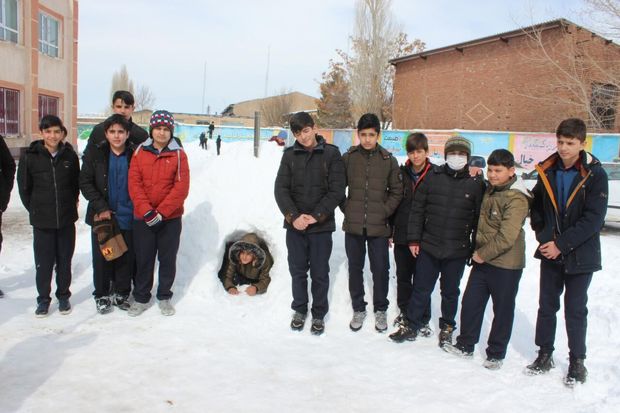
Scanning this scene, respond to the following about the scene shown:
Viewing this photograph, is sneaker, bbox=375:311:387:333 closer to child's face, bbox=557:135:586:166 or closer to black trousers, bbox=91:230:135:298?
child's face, bbox=557:135:586:166

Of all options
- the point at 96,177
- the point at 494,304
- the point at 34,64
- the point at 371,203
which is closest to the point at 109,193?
the point at 96,177

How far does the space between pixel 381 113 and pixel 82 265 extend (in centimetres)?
3247

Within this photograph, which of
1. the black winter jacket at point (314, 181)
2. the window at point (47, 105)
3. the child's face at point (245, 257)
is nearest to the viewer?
the black winter jacket at point (314, 181)

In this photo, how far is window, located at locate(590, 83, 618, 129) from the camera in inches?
686

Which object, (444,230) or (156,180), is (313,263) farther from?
(156,180)

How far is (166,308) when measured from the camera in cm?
447

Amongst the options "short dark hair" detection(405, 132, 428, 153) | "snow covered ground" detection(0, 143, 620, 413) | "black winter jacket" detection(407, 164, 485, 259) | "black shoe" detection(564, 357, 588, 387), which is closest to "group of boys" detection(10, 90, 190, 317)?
"snow covered ground" detection(0, 143, 620, 413)

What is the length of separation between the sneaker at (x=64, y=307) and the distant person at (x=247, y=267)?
1509mm

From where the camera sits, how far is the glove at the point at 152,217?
13.5ft

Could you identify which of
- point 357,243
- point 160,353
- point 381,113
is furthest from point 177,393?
point 381,113

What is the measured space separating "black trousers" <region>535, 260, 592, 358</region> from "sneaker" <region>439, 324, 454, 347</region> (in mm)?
671

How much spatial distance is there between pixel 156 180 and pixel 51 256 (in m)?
1.24

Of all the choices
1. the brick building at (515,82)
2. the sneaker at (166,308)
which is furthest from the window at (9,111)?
the brick building at (515,82)

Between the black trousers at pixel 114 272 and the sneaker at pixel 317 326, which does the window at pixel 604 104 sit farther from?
the black trousers at pixel 114 272
